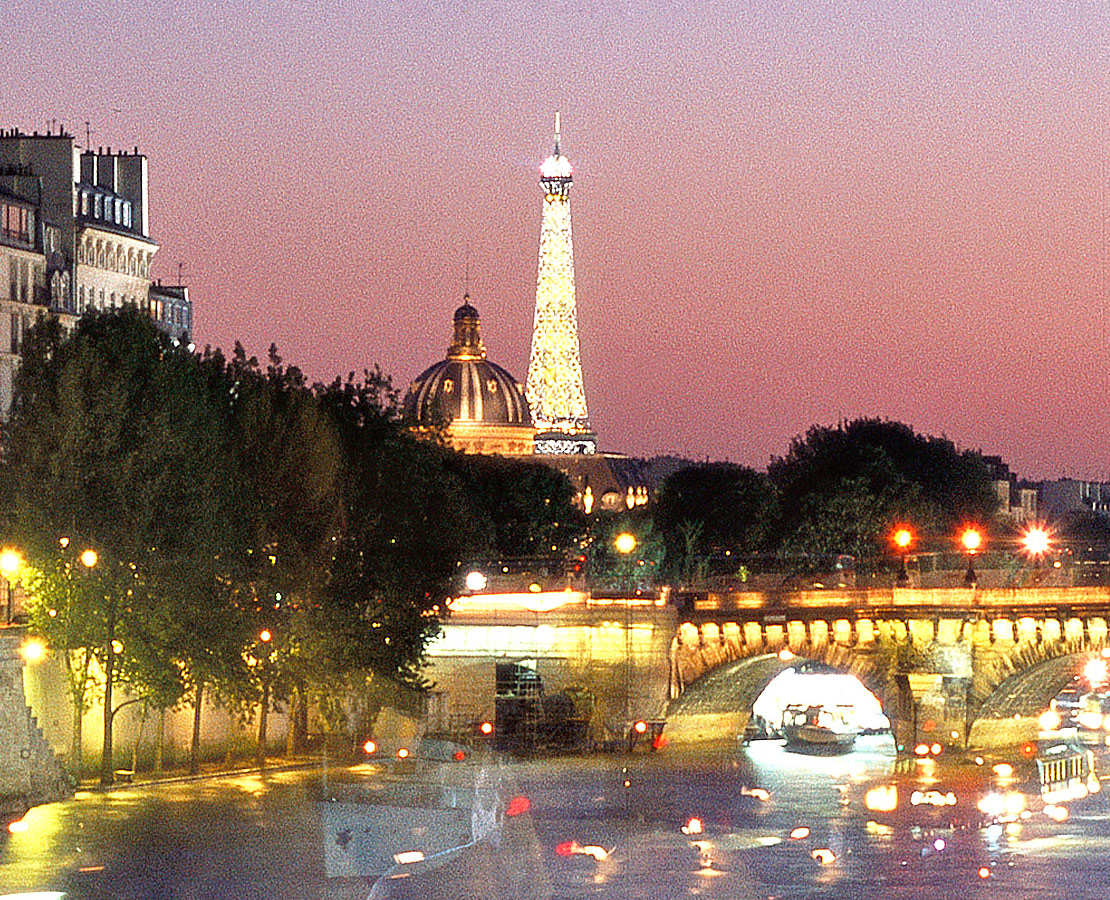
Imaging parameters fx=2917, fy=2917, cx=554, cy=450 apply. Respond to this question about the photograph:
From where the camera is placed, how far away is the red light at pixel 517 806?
8244cm

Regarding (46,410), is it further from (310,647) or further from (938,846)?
(938,846)

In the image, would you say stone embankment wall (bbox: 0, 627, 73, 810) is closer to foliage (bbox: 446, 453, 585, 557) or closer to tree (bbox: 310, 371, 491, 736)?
tree (bbox: 310, 371, 491, 736)

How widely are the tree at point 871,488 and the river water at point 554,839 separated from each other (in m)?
70.7

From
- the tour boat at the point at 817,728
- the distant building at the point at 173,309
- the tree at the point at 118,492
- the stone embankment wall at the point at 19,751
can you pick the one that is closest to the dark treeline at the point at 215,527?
the tree at the point at 118,492

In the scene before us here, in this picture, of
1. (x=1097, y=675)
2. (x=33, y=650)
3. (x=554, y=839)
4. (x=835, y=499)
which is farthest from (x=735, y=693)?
(x=835, y=499)

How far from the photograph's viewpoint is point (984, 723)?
96875 mm

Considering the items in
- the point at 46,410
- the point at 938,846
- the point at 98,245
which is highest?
the point at 98,245

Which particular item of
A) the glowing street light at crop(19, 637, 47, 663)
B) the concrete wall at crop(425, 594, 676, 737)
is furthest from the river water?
the concrete wall at crop(425, 594, 676, 737)

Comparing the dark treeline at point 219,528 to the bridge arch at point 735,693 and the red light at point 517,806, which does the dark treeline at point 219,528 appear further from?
the red light at point 517,806

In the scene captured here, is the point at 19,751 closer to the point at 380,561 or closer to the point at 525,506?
the point at 380,561

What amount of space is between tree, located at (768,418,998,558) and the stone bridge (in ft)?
184

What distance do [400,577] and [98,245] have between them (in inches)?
1680

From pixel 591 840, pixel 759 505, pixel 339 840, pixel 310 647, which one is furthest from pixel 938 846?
pixel 759 505

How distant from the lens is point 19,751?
7688 cm
